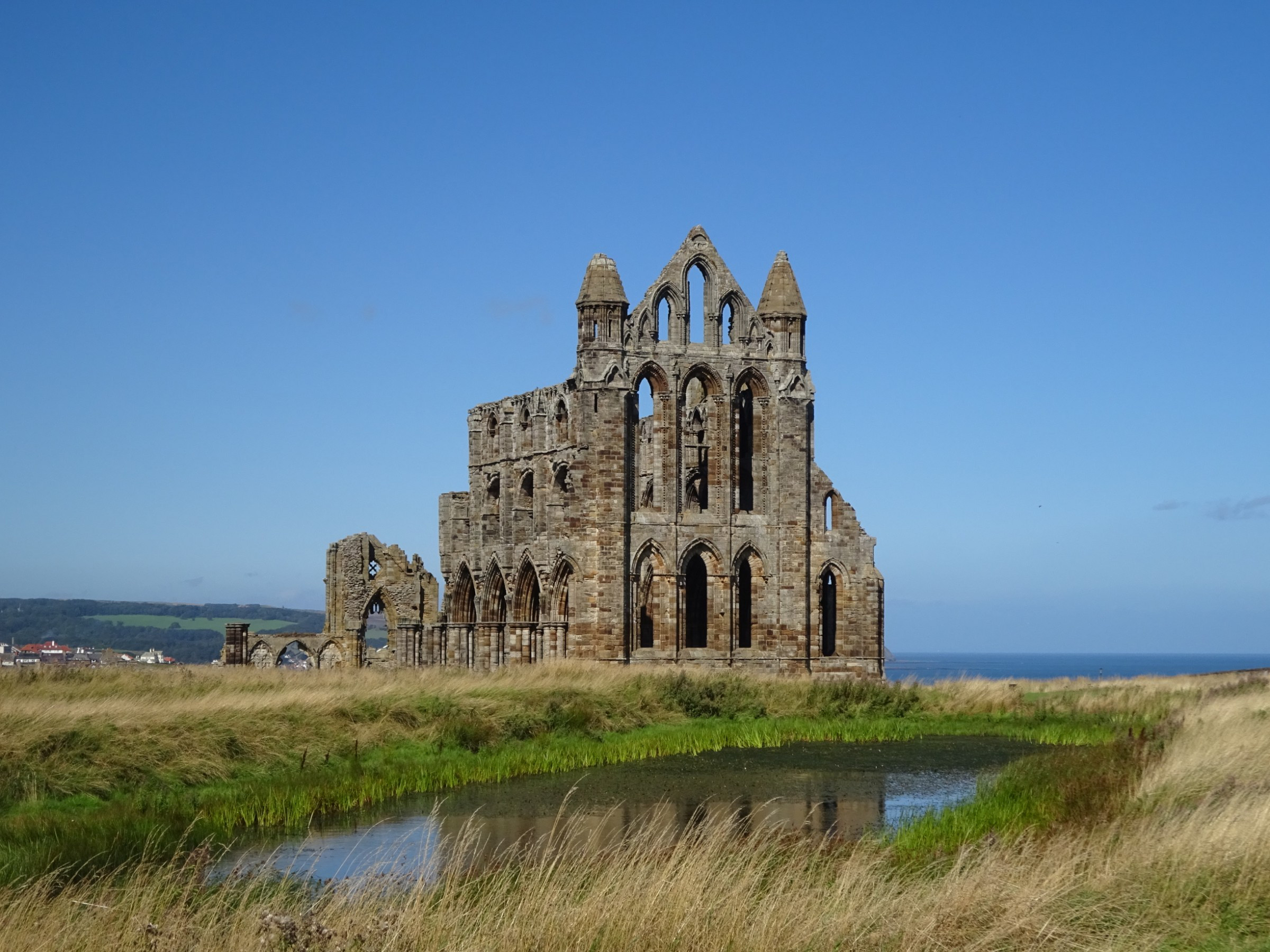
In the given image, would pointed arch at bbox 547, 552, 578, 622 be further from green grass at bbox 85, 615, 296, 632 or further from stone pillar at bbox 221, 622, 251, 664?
green grass at bbox 85, 615, 296, 632

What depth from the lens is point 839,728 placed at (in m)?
34.9

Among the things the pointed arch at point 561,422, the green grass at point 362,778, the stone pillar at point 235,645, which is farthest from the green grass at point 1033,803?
the stone pillar at point 235,645

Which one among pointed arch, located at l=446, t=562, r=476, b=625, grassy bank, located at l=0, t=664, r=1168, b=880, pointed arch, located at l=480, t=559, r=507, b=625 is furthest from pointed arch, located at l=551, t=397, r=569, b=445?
grassy bank, located at l=0, t=664, r=1168, b=880

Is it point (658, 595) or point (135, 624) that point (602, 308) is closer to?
point (658, 595)

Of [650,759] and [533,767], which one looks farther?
[650,759]

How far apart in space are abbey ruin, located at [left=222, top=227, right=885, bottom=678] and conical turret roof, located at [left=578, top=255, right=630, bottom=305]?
5 cm

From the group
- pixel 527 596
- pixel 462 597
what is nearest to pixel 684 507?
pixel 527 596

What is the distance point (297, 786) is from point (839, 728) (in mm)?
16544

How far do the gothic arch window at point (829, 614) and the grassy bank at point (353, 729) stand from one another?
8373 millimetres

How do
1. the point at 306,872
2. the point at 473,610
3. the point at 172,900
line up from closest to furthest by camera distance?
the point at 172,900 → the point at 306,872 → the point at 473,610

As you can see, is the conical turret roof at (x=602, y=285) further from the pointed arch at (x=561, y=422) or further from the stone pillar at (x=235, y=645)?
the stone pillar at (x=235, y=645)

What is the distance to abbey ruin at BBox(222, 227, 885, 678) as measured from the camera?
47.3 metres

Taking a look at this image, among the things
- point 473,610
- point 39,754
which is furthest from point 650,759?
point 473,610

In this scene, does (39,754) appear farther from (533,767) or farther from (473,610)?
(473,610)
